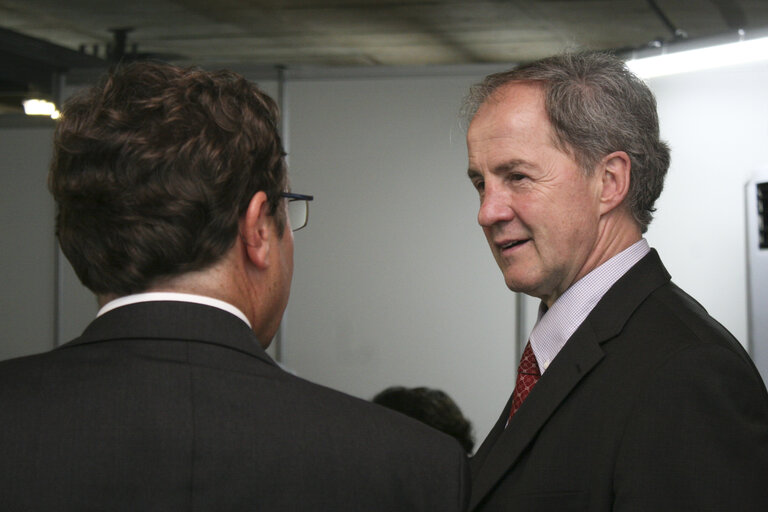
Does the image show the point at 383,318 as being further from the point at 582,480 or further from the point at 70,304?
the point at 582,480

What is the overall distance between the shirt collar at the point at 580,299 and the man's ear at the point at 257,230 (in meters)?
0.64

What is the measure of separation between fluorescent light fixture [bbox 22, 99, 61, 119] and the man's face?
3.10m

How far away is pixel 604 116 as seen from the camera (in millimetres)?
1522

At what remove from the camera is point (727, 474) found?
3.96 feet

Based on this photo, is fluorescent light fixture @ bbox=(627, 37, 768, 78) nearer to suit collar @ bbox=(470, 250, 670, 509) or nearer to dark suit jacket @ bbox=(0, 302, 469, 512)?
suit collar @ bbox=(470, 250, 670, 509)

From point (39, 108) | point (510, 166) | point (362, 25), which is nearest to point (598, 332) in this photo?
point (510, 166)

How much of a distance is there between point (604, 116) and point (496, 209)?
0.24 meters

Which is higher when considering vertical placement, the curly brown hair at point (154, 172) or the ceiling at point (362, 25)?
the ceiling at point (362, 25)

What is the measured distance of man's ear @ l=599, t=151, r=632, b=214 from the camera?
1527 mm

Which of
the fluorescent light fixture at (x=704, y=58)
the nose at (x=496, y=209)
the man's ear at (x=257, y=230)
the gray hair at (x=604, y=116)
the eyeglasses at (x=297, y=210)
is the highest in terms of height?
the fluorescent light fixture at (x=704, y=58)

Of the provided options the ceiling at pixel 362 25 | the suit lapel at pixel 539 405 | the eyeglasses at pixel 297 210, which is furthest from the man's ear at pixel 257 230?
the ceiling at pixel 362 25

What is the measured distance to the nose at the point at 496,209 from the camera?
5.18ft

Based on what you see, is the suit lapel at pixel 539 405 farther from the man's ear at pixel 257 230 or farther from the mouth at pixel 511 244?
the man's ear at pixel 257 230

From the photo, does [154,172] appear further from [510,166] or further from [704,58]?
[704,58]
